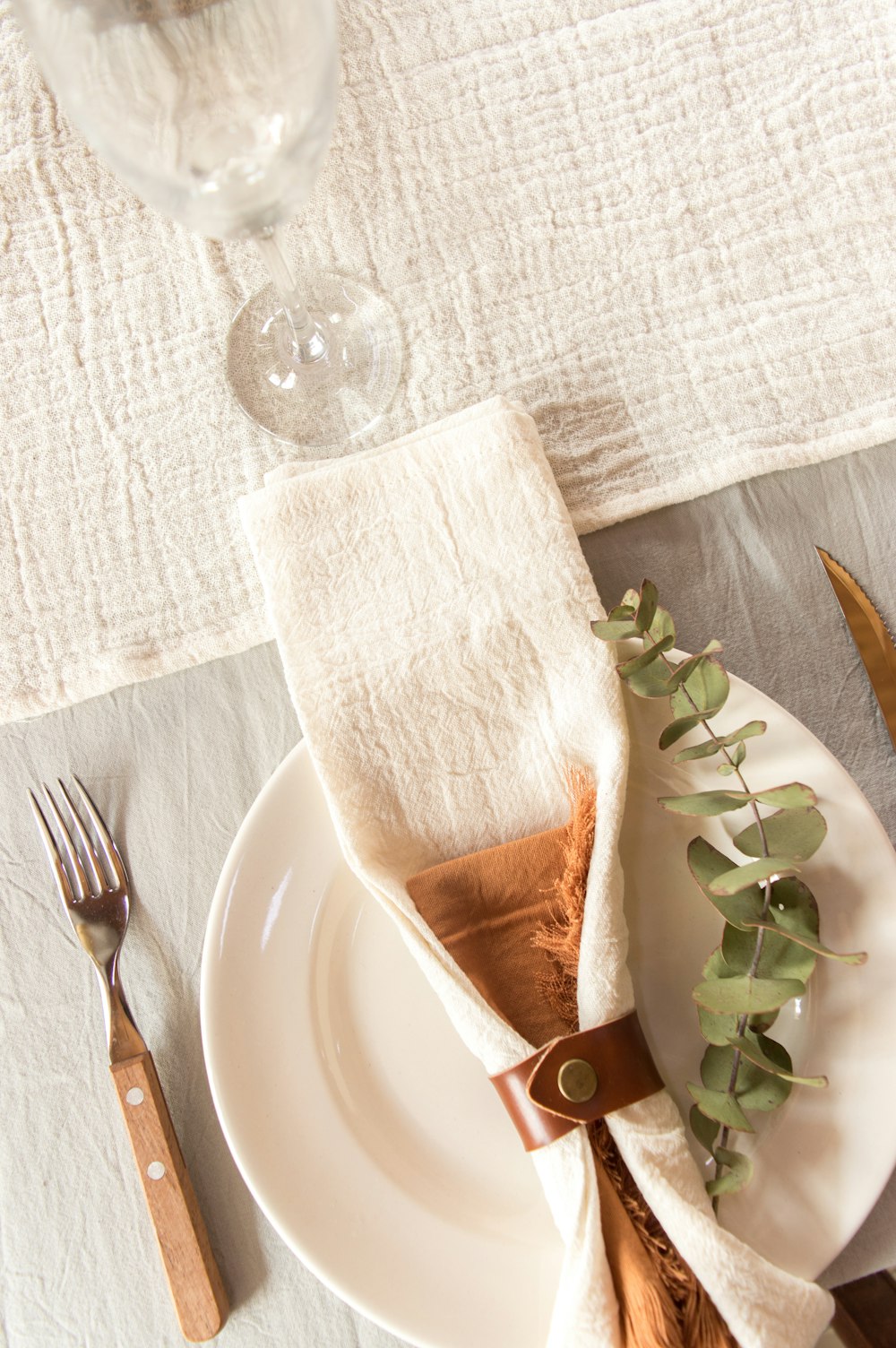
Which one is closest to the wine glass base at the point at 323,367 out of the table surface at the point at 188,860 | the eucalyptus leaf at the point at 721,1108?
the table surface at the point at 188,860

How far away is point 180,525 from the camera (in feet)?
1.55

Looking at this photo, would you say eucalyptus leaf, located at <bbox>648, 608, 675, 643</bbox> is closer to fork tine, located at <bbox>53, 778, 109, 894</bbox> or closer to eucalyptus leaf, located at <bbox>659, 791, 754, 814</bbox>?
eucalyptus leaf, located at <bbox>659, 791, 754, 814</bbox>

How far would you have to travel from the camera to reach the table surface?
0.40 metres

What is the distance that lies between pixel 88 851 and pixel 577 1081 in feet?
0.80

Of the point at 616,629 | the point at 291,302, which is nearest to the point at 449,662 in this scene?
the point at 616,629

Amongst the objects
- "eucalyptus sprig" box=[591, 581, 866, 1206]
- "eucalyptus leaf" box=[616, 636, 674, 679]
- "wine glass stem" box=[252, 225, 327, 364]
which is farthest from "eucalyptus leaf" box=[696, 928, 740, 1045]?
"wine glass stem" box=[252, 225, 327, 364]

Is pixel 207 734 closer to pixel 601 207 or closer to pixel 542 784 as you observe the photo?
pixel 542 784

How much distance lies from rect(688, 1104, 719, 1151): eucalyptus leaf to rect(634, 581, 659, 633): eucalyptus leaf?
180 mm

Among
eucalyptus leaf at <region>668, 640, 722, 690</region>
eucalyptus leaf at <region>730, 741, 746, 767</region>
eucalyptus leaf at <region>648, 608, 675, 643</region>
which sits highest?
eucalyptus leaf at <region>648, 608, 675, 643</region>

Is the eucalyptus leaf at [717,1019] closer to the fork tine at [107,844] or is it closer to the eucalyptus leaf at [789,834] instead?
the eucalyptus leaf at [789,834]

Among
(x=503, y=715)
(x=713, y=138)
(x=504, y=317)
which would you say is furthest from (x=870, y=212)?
(x=503, y=715)

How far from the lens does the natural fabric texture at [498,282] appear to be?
466mm

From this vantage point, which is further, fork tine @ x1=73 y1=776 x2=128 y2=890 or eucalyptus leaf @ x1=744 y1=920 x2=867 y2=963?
fork tine @ x1=73 y1=776 x2=128 y2=890

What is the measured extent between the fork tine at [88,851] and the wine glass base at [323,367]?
0.68ft
